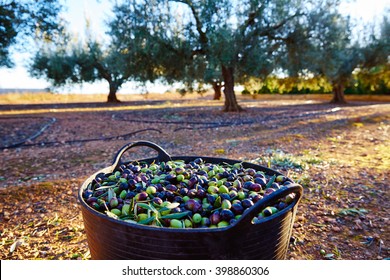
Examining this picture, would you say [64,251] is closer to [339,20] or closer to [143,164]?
[143,164]

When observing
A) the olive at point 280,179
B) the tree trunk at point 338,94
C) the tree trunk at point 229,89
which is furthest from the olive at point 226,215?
the tree trunk at point 338,94

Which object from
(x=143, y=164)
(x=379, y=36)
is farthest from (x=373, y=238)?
(x=379, y=36)

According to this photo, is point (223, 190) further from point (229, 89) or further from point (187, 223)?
point (229, 89)

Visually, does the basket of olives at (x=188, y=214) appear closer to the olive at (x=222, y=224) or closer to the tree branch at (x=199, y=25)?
the olive at (x=222, y=224)

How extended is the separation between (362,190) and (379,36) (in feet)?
79.8

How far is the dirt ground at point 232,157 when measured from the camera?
3225mm

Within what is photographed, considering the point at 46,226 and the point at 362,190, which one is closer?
the point at 46,226

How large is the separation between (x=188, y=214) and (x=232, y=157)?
4790mm

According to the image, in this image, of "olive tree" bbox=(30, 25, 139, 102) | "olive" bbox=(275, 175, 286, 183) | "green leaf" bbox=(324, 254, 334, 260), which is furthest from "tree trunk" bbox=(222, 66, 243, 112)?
"olive" bbox=(275, 175, 286, 183)

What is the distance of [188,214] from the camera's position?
5.96ft

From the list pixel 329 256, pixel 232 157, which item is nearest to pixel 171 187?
pixel 329 256

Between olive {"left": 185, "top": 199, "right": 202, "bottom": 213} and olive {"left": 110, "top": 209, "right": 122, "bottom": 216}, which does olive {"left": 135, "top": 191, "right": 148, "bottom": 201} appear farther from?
olive {"left": 185, "top": 199, "right": 202, "bottom": 213}

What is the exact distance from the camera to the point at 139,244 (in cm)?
162

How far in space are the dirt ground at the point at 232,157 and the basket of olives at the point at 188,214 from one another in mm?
1255
